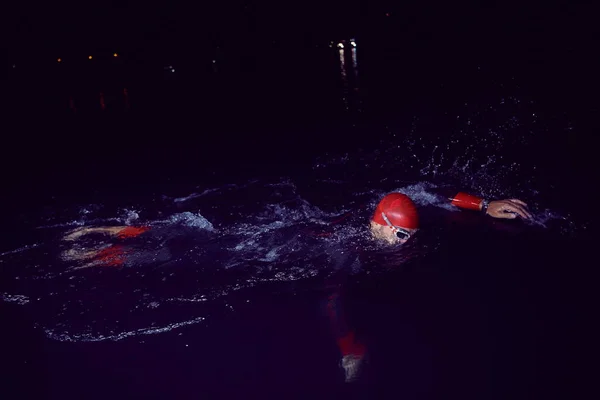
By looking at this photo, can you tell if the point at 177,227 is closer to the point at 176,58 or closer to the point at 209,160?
the point at 209,160

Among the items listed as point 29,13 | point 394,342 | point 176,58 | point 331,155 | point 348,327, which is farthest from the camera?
point 176,58

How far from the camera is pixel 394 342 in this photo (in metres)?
3.60

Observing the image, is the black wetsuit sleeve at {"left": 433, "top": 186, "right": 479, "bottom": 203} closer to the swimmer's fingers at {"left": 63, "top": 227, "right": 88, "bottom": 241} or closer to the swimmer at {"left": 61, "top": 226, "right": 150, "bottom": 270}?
the swimmer at {"left": 61, "top": 226, "right": 150, "bottom": 270}

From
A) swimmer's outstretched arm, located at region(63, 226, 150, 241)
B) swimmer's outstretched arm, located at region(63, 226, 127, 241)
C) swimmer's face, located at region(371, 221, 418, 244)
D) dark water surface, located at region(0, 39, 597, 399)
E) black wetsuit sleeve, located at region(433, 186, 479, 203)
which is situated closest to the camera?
dark water surface, located at region(0, 39, 597, 399)

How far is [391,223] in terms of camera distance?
473 centimetres

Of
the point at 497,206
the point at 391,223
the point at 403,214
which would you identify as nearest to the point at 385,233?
the point at 391,223

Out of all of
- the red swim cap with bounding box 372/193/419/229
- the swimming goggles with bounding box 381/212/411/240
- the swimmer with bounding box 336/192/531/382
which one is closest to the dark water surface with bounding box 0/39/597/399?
the swimmer with bounding box 336/192/531/382

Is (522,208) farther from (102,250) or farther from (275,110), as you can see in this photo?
(275,110)

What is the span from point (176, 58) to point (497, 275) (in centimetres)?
5371

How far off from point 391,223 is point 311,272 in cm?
115

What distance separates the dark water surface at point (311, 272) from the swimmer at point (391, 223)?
13cm

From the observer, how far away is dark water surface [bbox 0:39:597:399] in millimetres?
3373

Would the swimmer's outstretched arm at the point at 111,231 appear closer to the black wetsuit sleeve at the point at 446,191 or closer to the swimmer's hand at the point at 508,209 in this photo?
the black wetsuit sleeve at the point at 446,191

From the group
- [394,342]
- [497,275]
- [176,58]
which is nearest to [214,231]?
[394,342]
